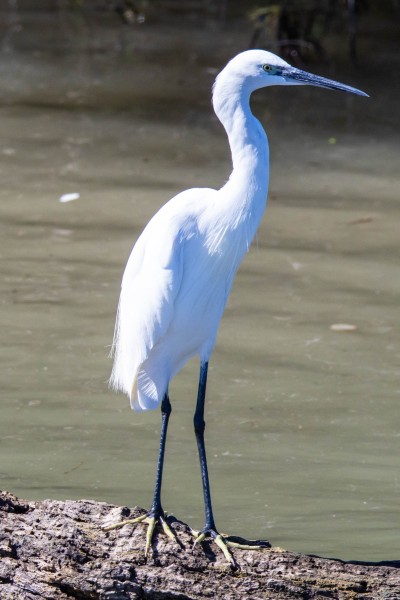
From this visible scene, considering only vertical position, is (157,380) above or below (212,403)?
above

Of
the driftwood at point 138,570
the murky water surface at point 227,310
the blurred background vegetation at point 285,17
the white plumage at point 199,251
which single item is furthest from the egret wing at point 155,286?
the blurred background vegetation at point 285,17

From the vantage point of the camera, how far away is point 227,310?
5883 millimetres

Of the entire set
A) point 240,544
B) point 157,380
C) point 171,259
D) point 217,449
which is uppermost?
point 171,259

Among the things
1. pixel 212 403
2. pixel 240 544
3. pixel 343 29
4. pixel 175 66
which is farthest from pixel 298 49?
pixel 240 544

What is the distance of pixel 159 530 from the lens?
3301 millimetres

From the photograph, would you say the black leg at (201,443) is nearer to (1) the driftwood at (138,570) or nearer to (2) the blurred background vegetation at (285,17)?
(1) the driftwood at (138,570)

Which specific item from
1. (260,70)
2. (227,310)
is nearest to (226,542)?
(260,70)

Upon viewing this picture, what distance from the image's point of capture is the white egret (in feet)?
11.2

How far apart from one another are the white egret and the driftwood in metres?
0.15

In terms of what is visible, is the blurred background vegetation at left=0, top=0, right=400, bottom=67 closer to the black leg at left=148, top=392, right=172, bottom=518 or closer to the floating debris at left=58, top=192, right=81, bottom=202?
the floating debris at left=58, top=192, right=81, bottom=202

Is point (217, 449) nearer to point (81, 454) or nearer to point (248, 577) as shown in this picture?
point (81, 454)

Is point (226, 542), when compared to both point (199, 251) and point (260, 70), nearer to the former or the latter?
point (199, 251)

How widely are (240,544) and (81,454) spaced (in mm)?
1253

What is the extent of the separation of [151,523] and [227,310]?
106 inches
